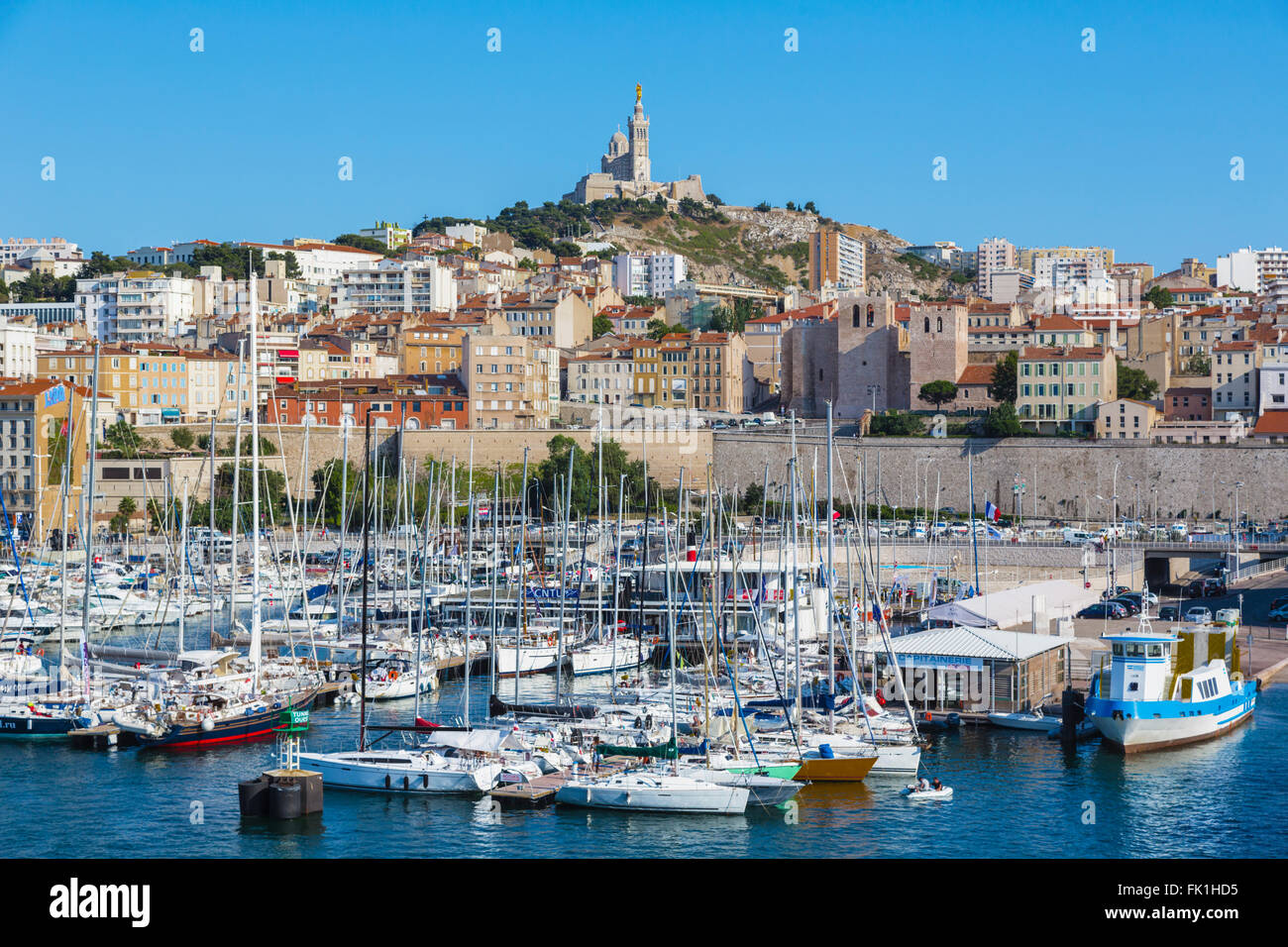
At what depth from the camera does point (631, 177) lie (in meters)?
92.6

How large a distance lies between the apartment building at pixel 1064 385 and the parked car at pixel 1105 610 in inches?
706

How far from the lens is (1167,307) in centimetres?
6009

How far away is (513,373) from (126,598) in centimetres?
2067

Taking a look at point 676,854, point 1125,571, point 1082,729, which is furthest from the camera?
point 1125,571

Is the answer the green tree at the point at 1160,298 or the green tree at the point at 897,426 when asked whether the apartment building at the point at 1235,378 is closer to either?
the green tree at the point at 897,426

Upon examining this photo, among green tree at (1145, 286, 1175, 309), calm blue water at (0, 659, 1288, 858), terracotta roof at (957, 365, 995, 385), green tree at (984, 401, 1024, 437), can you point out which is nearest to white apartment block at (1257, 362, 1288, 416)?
green tree at (984, 401, 1024, 437)

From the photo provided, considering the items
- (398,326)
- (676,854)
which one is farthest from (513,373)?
(676,854)

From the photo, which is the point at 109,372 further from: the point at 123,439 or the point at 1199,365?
the point at 1199,365

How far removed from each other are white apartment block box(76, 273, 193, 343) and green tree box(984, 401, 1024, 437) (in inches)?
1142

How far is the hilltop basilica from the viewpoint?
9044 centimetres

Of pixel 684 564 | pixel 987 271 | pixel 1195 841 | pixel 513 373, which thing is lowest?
pixel 1195 841

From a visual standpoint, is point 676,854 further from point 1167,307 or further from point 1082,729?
point 1167,307

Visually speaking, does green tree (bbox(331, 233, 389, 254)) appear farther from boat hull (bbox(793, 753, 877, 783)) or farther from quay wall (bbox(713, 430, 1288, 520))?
boat hull (bbox(793, 753, 877, 783))

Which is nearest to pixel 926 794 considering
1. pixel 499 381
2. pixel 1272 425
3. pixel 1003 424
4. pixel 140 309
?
pixel 1003 424
